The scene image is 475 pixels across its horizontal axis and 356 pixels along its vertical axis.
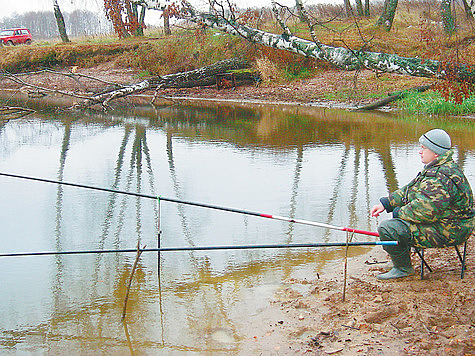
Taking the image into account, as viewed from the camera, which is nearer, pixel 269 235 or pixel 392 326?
pixel 392 326

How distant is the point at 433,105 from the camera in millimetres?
14578

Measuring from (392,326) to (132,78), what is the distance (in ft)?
71.3

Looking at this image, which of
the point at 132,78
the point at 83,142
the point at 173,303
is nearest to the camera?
the point at 173,303

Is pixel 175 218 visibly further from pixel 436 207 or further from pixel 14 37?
pixel 14 37

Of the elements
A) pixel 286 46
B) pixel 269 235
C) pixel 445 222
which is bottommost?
pixel 269 235

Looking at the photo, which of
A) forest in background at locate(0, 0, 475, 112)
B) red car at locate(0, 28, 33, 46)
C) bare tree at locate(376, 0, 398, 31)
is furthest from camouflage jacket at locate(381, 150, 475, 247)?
red car at locate(0, 28, 33, 46)

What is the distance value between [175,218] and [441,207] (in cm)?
366

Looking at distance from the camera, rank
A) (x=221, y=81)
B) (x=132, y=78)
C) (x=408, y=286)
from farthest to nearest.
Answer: (x=132, y=78) → (x=221, y=81) → (x=408, y=286)

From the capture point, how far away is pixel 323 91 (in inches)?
744

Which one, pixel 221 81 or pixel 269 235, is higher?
pixel 221 81

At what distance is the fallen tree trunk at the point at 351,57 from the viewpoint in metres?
9.60

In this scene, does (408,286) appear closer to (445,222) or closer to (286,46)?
(445,222)

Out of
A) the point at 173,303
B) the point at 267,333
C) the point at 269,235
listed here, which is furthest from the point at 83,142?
the point at 267,333

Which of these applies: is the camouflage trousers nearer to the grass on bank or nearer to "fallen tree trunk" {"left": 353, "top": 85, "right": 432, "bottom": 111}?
the grass on bank
